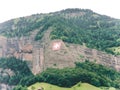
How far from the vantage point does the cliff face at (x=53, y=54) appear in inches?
4734

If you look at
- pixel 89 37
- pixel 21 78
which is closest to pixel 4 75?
pixel 21 78

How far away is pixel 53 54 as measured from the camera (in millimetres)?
121188

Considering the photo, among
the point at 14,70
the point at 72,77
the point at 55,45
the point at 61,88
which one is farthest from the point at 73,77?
the point at 14,70

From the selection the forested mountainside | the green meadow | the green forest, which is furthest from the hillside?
the green meadow

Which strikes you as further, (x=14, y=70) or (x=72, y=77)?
(x=14, y=70)

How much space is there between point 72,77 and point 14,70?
2588cm

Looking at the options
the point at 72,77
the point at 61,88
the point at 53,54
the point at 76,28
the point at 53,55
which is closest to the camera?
the point at 61,88

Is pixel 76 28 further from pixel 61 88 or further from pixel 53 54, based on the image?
pixel 61 88

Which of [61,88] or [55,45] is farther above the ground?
[55,45]

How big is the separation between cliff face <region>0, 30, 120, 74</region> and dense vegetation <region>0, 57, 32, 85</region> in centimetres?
157

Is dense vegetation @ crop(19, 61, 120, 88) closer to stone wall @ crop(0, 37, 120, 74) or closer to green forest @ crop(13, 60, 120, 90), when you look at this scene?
green forest @ crop(13, 60, 120, 90)

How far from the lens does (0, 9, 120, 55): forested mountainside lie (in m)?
135

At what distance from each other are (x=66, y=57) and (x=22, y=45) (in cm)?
2164

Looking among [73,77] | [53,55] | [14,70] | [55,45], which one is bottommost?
[73,77]
